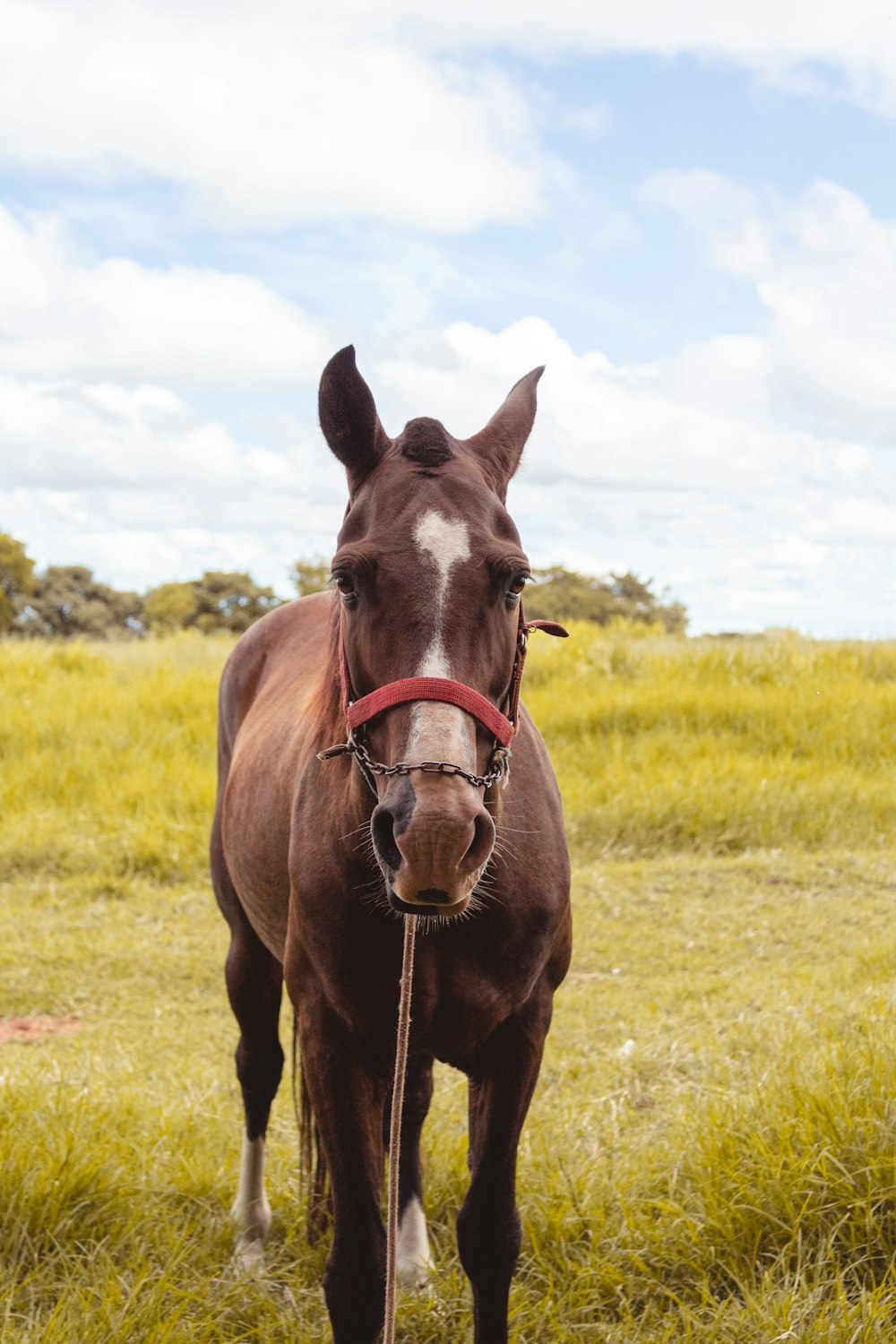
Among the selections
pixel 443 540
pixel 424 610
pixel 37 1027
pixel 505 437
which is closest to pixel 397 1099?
pixel 424 610

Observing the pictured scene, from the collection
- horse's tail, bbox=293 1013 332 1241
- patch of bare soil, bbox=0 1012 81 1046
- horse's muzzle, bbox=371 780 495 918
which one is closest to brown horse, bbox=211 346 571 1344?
horse's muzzle, bbox=371 780 495 918

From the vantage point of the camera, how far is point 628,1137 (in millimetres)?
3783

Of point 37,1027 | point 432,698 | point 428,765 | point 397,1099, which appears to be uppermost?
point 432,698

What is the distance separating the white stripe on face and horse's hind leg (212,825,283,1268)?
80.9 inches

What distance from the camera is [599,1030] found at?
4.98 meters

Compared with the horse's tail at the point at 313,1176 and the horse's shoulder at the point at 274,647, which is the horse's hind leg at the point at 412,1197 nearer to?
the horse's tail at the point at 313,1176

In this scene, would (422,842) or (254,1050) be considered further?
(254,1050)

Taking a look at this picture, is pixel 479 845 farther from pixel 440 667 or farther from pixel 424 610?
pixel 424 610

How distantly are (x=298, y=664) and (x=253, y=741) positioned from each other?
1.10 feet

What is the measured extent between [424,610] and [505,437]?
29.3 inches

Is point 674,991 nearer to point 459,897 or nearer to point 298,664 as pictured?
point 298,664

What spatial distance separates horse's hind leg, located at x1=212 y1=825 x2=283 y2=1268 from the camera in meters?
3.48

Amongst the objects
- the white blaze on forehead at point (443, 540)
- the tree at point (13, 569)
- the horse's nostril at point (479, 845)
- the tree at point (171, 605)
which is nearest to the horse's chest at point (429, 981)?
the horse's nostril at point (479, 845)

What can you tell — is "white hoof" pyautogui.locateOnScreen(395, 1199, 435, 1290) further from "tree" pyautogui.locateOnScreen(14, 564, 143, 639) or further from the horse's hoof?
"tree" pyautogui.locateOnScreen(14, 564, 143, 639)
